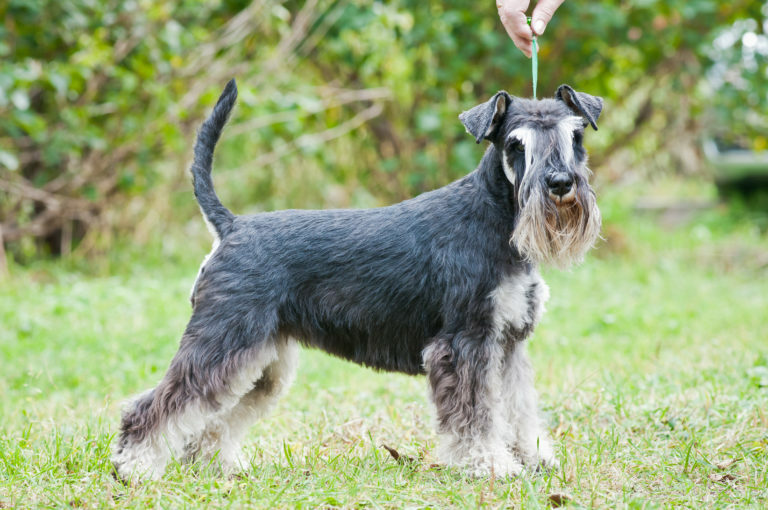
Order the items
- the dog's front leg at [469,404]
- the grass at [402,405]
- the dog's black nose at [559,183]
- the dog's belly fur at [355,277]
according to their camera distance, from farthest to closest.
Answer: the dog's belly fur at [355,277]
the dog's front leg at [469,404]
the dog's black nose at [559,183]
the grass at [402,405]

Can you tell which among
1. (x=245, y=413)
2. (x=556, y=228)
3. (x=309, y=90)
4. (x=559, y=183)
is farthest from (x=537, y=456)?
(x=309, y=90)

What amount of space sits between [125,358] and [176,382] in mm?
2447

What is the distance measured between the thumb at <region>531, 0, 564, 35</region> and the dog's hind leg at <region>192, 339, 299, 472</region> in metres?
2.05

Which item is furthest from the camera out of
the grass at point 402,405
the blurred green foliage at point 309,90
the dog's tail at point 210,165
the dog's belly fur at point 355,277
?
the blurred green foliage at point 309,90

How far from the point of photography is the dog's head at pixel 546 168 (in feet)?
11.4

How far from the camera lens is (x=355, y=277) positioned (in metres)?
3.84

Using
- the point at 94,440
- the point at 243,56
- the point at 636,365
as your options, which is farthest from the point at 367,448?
the point at 243,56

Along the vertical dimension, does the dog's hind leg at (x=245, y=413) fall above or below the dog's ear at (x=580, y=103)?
below

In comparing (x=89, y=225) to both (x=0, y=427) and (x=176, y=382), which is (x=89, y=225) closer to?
(x=0, y=427)

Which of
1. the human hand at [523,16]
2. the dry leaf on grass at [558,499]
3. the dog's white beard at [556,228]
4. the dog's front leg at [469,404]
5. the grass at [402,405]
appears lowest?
the grass at [402,405]

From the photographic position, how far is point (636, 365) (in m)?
5.64

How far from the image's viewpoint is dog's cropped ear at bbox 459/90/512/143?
12.1 feet

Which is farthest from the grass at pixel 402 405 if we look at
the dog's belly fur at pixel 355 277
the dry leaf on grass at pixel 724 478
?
the dog's belly fur at pixel 355 277

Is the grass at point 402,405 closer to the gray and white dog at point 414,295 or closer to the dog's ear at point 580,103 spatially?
the gray and white dog at point 414,295
